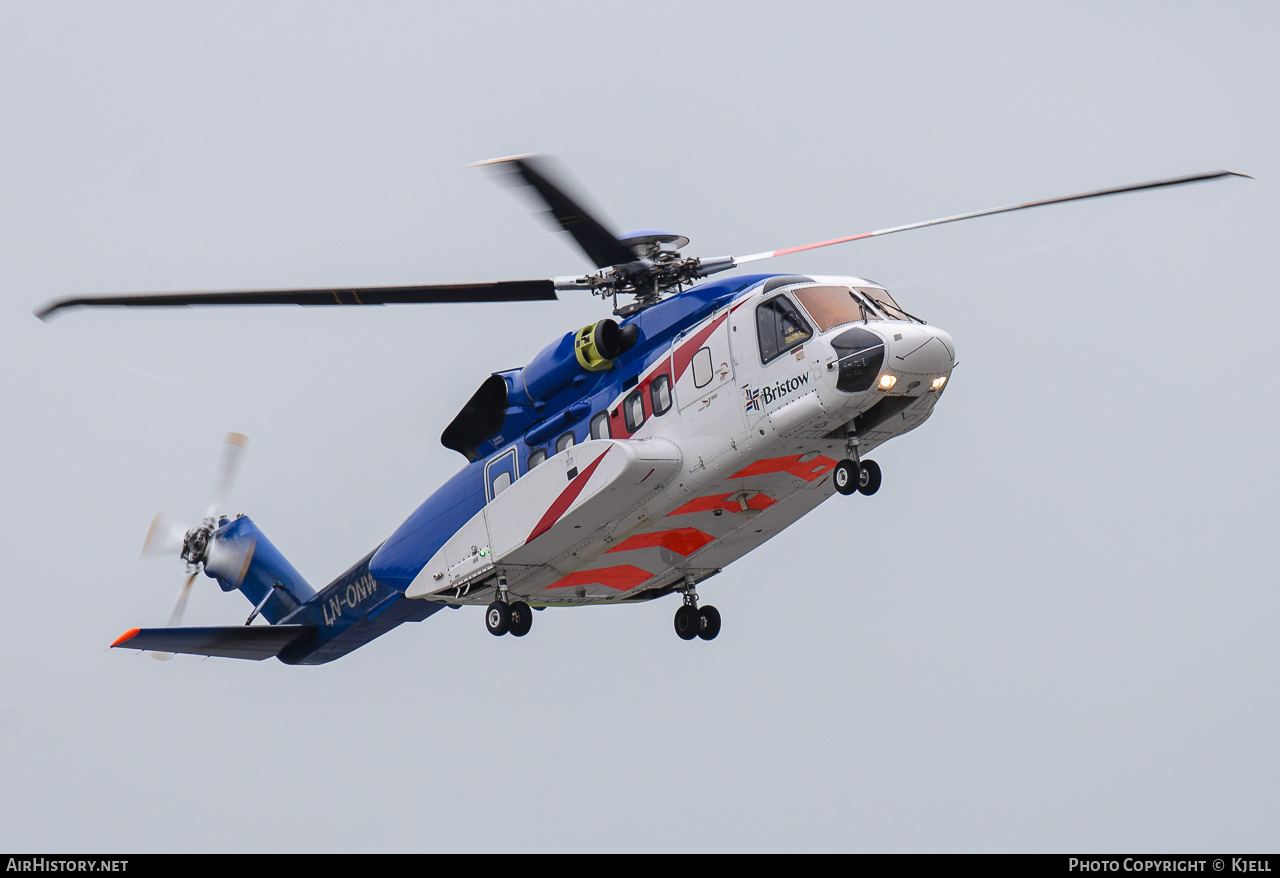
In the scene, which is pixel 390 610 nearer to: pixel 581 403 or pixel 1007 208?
pixel 581 403

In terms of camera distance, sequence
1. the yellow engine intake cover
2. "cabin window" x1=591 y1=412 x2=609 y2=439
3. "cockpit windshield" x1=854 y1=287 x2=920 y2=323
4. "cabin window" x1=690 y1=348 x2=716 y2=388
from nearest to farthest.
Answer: "cockpit windshield" x1=854 y1=287 x2=920 y2=323, "cabin window" x1=690 y1=348 x2=716 y2=388, "cabin window" x1=591 y1=412 x2=609 y2=439, the yellow engine intake cover

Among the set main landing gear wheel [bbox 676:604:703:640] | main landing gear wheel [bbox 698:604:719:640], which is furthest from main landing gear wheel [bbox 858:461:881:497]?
main landing gear wheel [bbox 676:604:703:640]

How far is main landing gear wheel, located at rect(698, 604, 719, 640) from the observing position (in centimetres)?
1811

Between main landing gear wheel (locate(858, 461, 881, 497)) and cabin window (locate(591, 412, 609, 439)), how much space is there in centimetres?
331

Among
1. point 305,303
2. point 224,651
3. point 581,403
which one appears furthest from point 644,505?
point 224,651

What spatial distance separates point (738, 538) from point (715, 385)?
2793mm

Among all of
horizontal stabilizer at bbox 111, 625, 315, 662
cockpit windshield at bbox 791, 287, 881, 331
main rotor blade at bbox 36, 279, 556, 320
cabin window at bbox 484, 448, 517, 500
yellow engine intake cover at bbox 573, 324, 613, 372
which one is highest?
main rotor blade at bbox 36, 279, 556, 320

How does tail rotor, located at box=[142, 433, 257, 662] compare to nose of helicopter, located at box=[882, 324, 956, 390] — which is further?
tail rotor, located at box=[142, 433, 257, 662]

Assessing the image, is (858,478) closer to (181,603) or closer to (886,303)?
(886,303)

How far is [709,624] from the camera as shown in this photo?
18.1 m

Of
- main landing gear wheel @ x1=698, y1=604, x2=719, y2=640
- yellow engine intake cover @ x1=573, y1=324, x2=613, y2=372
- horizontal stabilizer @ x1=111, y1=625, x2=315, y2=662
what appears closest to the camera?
yellow engine intake cover @ x1=573, y1=324, x2=613, y2=372

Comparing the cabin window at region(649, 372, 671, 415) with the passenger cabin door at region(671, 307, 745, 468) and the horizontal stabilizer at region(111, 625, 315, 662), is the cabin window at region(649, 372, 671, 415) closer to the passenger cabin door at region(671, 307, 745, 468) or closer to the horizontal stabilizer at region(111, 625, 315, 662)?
the passenger cabin door at region(671, 307, 745, 468)

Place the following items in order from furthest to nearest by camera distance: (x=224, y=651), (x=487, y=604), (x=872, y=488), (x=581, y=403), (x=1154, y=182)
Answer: (x=224, y=651), (x=487, y=604), (x=581, y=403), (x=872, y=488), (x=1154, y=182)

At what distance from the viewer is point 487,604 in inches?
733
